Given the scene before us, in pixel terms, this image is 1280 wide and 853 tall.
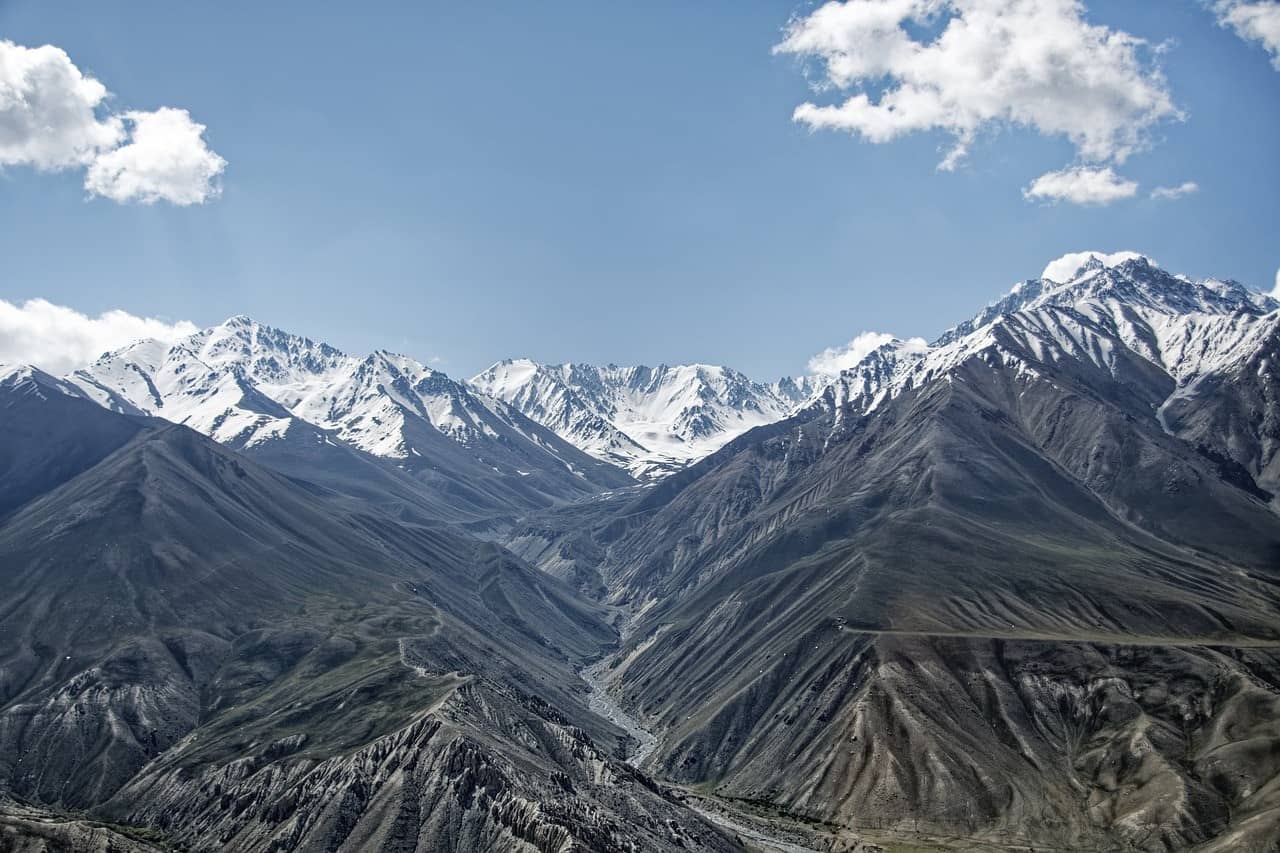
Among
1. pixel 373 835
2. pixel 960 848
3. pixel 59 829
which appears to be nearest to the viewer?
pixel 59 829

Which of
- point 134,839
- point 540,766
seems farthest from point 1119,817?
point 134,839

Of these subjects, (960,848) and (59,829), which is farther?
(960,848)

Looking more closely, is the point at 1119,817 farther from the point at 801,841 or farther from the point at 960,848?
the point at 801,841

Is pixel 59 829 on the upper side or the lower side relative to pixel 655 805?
lower

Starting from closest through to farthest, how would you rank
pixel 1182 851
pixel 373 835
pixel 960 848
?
pixel 373 835 → pixel 1182 851 → pixel 960 848

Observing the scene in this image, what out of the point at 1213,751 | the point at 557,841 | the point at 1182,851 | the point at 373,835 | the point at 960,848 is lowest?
the point at 373,835

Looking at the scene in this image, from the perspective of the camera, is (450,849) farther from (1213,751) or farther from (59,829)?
(1213,751)

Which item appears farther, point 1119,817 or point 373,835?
point 1119,817

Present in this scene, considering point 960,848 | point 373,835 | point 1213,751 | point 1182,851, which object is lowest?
point 373,835

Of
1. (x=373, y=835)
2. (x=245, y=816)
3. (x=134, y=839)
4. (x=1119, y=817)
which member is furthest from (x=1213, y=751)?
(x=134, y=839)
